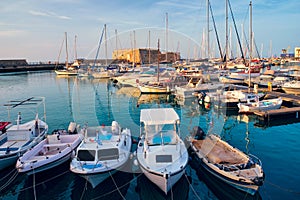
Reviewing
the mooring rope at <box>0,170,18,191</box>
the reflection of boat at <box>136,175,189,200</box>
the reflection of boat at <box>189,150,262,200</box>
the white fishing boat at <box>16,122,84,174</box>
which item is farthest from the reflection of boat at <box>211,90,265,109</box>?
the mooring rope at <box>0,170,18,191</box>

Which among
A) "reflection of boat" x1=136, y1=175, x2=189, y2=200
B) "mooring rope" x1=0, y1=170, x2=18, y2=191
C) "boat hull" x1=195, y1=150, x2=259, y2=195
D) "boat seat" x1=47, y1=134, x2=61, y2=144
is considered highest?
"boat seat" x1=47, y1=134, x2=61, y2=144

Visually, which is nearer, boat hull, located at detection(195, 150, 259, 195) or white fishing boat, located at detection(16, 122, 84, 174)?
boat hull, located at detection(195, 150, 259, 195)

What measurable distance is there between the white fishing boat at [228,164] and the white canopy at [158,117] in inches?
97.0

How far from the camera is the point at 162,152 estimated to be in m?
11.6

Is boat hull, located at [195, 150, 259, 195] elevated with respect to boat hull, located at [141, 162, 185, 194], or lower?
lower

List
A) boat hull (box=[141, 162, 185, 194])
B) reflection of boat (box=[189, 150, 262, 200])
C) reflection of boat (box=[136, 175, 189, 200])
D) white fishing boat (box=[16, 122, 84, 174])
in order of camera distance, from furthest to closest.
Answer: white fishing boat (box=[16, 122, 84, 174]) → reflection of boat (box=[136, 175, 189, 200]) → reflection of boat (box=[189, 150, 262, 200]) → boat hull (box=[141, 162, 185, 194])

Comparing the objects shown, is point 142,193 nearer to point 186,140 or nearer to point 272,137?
point 186,140

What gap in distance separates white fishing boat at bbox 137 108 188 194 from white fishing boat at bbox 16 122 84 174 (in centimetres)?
463

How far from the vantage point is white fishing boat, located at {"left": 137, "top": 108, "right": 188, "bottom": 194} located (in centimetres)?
1046

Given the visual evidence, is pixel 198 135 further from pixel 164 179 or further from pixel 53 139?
pixel 53 139

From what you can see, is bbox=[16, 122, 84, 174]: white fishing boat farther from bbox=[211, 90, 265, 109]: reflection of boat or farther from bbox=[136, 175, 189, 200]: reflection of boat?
bbox=[211, 90, 265, 109]: reflection of boat

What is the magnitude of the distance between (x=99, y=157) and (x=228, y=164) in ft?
22.0

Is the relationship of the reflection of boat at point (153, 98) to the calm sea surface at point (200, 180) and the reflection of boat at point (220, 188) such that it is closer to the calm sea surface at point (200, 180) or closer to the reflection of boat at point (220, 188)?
the calm sea surface at point (200, 180)

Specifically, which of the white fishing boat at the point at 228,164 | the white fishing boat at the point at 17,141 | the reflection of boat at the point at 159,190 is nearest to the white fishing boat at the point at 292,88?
the white fishing boat at the point at 228,164
